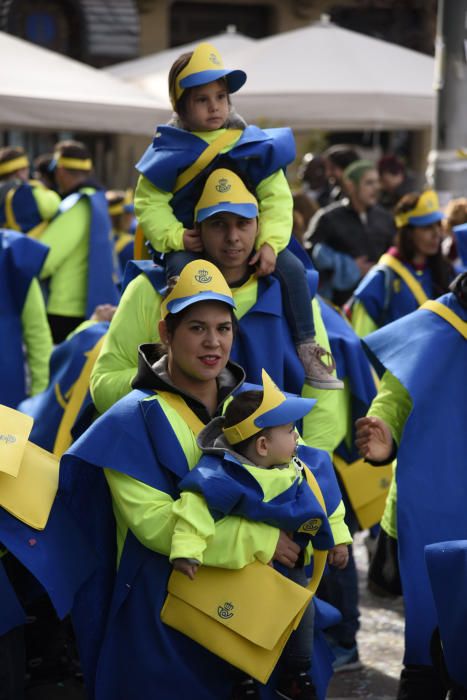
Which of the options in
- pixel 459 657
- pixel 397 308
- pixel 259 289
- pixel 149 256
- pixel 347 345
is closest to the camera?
pixel 459 657

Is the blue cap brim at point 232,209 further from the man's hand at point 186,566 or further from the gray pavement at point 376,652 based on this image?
the gray pavement at point 376,652

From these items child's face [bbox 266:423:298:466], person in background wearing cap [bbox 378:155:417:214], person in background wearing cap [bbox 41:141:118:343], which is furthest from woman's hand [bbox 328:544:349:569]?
person in background wearing cap [bbox 378:155:417:214]

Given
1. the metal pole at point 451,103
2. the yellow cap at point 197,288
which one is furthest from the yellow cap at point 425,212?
the yellow cap at point 197,288

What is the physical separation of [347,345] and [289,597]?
2435 mm

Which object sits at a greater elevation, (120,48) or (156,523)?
(156,523)

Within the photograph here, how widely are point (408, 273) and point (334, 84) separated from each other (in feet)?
23.1

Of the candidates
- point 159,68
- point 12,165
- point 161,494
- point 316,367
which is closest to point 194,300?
point 161,494

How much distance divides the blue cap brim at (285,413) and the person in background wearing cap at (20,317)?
397 centimetres

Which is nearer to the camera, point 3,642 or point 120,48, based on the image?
point 3,642

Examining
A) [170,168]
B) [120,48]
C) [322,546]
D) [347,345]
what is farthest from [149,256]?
[120,48]

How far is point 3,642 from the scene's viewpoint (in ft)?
15.2

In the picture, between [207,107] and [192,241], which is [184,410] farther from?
[207,107]

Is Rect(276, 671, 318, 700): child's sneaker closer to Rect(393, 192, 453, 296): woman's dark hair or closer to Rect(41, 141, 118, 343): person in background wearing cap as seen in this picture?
Rect(393, 192, 453, 296): woman's dark hair

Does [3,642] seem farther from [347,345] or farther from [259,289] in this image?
[347,345]
